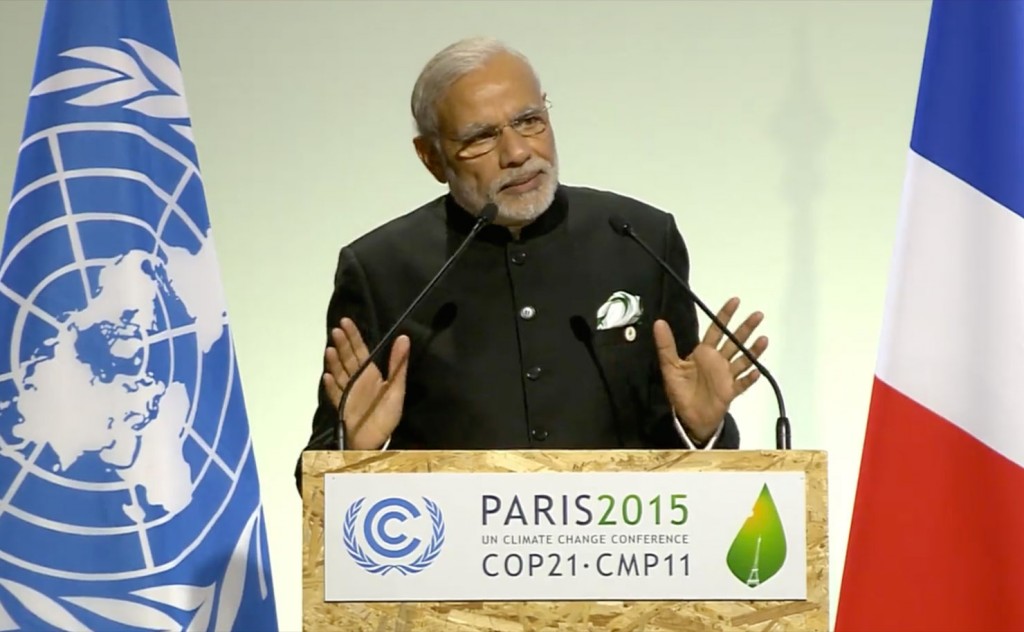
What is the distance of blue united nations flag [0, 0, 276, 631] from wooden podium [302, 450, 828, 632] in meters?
1.09

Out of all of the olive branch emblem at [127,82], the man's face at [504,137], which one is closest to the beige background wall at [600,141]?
the olive branch emblem at [127,82]

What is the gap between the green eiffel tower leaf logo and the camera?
174 cm

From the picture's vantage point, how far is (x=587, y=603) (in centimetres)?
175

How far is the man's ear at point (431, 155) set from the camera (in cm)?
261

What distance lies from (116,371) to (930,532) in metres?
1.58

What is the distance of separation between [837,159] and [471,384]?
1.28 meters

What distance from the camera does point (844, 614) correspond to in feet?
8.88

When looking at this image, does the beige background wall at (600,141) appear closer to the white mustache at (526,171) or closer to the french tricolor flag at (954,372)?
the french tricolor flag at (954,372)

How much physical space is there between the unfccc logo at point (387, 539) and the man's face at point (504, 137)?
0.84 m

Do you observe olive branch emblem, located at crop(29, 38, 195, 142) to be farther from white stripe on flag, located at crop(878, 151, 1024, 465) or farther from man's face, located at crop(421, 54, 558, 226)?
white stripe on flag, located at crop(878, 151, 1024, 465)

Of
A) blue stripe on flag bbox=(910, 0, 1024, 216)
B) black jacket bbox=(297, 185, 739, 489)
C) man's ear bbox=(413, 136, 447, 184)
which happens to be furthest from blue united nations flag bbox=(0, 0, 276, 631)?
blue stripe on flag bbox=(910, 0, 1024, 216)

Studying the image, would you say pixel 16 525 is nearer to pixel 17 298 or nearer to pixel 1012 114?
pixel 17 298

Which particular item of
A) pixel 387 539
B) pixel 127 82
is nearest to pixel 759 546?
pixel 387 539

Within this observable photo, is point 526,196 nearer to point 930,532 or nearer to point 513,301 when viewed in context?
point 513,301
